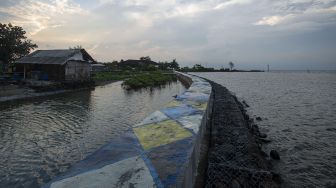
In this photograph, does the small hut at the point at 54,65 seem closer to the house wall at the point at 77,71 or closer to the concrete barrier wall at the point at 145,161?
the house wall at the point at 77,71

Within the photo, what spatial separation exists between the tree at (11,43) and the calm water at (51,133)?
19.9 meters

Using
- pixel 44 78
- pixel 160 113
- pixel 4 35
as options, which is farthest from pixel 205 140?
pixel 4 35

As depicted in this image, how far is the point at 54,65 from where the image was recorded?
31.1 meters

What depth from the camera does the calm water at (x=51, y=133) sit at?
8852mm

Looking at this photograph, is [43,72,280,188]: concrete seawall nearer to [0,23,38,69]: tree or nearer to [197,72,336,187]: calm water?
[197,72,336,187]: calm water

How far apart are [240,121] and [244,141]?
4.21 metres

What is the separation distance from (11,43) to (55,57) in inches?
438

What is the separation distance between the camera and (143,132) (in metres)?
8.94

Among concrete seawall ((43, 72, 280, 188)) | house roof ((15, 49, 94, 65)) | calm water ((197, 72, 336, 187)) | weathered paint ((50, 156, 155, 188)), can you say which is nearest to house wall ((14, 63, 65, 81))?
house roof ((15, 49, 94, 65))

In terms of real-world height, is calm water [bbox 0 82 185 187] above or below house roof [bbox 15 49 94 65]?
below

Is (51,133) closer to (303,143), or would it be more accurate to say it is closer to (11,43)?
(303,143)

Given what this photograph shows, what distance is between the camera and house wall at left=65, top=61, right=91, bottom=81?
3174 cm

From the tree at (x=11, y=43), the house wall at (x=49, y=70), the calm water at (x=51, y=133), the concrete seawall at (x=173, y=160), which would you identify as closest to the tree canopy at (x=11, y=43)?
the tree at (x=11, y=43)

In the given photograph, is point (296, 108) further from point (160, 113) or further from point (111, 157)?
point (111, 157)
